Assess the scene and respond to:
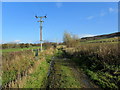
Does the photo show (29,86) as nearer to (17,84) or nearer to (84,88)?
(17,84)

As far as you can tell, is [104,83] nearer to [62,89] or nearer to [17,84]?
[62,89]

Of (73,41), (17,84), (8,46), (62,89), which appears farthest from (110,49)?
(8,46)

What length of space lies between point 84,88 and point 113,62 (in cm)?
345

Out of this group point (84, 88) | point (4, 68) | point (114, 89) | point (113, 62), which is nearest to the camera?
point (114, 89)

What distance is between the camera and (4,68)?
786cm

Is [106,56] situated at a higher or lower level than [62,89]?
higher

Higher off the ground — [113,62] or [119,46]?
[119,46]

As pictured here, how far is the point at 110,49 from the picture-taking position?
746 centimetres

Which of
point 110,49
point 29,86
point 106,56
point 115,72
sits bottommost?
point 29,86

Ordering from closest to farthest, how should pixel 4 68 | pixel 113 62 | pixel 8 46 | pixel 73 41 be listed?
pixel 113 62
pixel 4 68
pixel 73 41
pixel 8 46

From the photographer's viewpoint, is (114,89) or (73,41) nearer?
(114,89)

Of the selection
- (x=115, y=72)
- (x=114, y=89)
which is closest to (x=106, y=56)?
(x=115, y=72)

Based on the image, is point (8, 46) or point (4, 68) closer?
point (4, 68)

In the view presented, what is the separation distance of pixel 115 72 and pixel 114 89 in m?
1.48
